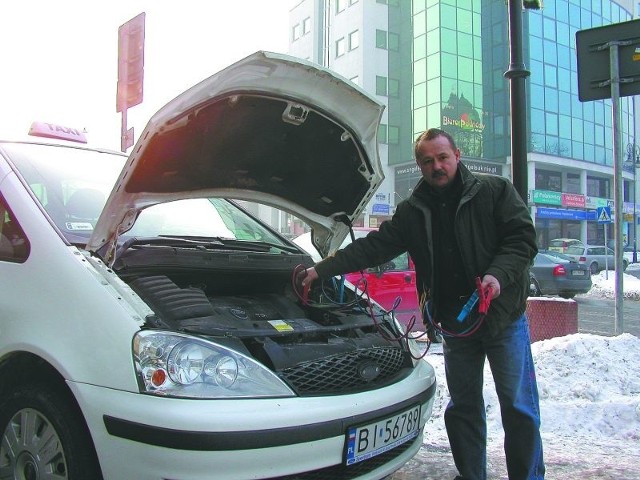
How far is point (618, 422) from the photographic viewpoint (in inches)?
152

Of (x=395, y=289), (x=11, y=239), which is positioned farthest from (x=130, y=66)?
(x=11, y=239)

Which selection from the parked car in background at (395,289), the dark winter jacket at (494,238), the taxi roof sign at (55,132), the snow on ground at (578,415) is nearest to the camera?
the dark winter jacket at (494,238)

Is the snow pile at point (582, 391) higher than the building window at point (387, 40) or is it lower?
lower

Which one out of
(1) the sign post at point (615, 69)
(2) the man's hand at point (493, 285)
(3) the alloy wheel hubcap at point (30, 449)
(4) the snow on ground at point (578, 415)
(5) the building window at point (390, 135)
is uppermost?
(5) the building window at point (390, 135)

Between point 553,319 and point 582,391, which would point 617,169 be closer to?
point 553,319

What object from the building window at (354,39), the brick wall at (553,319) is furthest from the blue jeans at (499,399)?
the building window at (354,39)

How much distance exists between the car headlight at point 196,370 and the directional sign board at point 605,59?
4.34 metres

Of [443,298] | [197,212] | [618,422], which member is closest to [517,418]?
[443,298]

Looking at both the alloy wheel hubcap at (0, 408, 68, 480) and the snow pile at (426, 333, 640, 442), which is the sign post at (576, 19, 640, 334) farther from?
the alloy wheel hubcap at (0, 408, 68, 480)

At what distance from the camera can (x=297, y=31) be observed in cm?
4422

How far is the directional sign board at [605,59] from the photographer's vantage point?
4992mm

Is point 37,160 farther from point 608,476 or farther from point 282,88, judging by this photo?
point 608,476

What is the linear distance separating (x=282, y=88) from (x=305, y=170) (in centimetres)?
76

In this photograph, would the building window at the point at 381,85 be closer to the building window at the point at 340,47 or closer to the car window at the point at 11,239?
the building window at the point at 340,47
